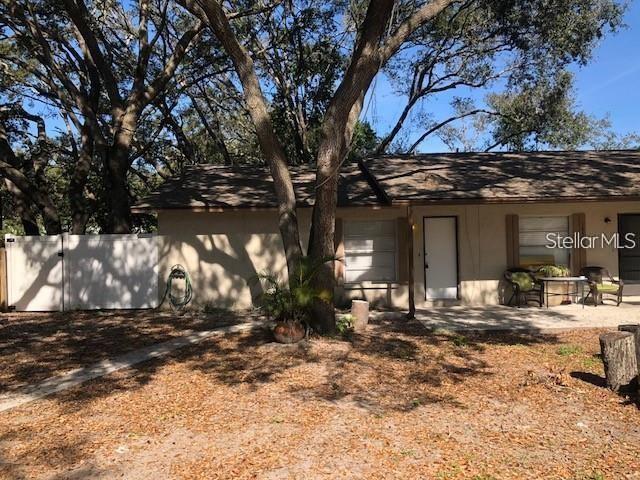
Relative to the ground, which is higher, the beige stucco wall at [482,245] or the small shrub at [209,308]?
the beige stucco wall at [482,245]

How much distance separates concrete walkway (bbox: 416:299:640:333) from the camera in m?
9.71

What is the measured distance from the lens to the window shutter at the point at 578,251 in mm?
12203

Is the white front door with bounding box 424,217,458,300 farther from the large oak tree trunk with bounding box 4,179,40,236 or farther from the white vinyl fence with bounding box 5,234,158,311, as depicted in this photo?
the large oak tree trunk with bounding box 4,179,40,236

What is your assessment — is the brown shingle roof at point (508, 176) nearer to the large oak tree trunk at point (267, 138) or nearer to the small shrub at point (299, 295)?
the large oak tree trunk at point (267, 138)

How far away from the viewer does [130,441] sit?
4.69 metres

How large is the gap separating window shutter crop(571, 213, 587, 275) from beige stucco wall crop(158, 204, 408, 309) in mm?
Answer: 3998

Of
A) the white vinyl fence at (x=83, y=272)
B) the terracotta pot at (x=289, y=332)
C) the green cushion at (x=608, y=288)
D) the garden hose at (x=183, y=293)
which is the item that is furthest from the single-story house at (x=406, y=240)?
the terracotta pot at (x=289, y=332)

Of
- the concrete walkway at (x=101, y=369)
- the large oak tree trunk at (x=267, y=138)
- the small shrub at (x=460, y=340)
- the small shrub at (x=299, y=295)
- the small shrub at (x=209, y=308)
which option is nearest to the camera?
the concrete walkway at (x=101, y=369)

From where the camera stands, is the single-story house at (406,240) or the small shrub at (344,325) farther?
the single-story house at (406,240)

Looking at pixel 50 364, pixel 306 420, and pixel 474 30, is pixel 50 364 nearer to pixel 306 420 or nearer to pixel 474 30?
pixel 306 420

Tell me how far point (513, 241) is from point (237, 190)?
6619mm

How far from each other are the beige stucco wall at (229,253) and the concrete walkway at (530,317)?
4.93ft

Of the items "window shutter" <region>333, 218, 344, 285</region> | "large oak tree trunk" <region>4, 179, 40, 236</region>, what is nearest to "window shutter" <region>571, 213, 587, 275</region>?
"window shutter" <region>333, 218, 344, 285</region>

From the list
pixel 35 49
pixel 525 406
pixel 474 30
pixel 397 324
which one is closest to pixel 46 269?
pixel 35 49
